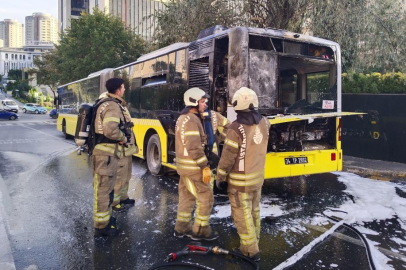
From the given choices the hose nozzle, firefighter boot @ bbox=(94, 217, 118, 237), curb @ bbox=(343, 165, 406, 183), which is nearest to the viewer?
the hose nozzle

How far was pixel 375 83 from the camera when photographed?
1103cm

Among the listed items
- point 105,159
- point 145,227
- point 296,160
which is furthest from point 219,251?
point 296,160

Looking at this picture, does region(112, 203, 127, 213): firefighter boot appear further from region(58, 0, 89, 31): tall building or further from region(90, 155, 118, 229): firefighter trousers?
region(58, 0, 89, 31): tall building

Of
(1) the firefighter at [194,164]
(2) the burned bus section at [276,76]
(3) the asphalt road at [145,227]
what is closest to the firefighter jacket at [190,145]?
(1) the firefighter at [194,164]

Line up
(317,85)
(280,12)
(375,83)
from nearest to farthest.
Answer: (317,85), (375,83), (280,12)

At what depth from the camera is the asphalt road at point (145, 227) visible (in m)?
4.12

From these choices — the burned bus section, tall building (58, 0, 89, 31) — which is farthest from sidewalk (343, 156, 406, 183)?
tall building (58, 0, 89, 31)

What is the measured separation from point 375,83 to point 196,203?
335 inches

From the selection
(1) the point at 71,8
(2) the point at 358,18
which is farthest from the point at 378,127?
(1) the point at 71,8

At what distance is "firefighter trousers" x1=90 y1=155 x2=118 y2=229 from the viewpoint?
486 cm

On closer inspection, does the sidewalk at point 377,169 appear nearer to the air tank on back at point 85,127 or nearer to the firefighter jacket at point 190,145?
the firefighter jacket at point 190,145

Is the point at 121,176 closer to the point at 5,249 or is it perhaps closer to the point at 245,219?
the point at 5,249

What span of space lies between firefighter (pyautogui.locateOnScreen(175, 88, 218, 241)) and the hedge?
8.06m

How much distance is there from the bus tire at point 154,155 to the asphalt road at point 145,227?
371mm
